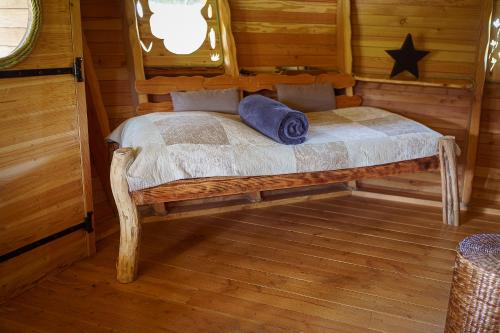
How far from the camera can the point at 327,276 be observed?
237 cm

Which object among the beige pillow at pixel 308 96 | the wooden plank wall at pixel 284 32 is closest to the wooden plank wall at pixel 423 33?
the wooden plank wall at pixel 284 32

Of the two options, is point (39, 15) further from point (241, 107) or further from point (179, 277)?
point (179, 277)

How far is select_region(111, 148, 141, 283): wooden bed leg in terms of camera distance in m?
2.12

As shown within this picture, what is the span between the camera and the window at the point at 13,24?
208 centimetres

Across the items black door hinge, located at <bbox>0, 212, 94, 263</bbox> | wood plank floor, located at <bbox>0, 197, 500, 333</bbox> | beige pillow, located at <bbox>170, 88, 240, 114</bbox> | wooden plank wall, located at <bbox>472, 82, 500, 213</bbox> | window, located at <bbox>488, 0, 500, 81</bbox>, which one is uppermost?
window, located at <bbox>488, 0, 500, 81</bbox>

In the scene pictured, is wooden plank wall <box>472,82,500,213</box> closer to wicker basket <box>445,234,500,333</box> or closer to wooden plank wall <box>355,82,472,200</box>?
wooden plank wall <box>355,82,472,200</box>

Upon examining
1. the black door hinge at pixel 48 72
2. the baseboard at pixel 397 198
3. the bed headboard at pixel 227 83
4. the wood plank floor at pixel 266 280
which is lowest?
the wood plank floor at pixel 266 280

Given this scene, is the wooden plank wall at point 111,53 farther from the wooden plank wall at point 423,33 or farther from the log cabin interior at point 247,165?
the wooden plank wall at point 423,33

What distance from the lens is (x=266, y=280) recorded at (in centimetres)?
232

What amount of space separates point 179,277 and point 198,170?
0.58 meters

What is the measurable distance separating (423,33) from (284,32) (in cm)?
104

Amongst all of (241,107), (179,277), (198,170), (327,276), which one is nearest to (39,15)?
(198,170)

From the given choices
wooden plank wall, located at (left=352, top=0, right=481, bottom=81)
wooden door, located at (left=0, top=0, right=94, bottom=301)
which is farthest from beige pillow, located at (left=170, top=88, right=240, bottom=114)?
wooden plank wall, located at (left=352, top=0, right=481, bottom=81)

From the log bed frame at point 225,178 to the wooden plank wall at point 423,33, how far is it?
0.96 ft
